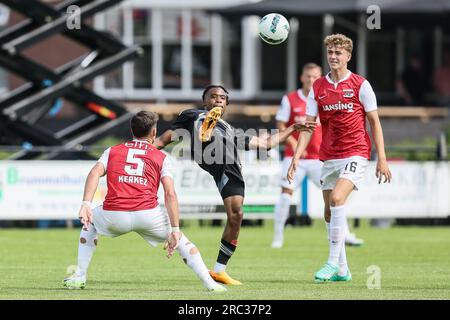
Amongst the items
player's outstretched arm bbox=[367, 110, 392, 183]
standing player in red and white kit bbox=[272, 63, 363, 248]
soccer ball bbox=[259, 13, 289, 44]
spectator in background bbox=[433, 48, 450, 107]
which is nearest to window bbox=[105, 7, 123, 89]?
spectator in background bbox=[433, 48, 450, 107]

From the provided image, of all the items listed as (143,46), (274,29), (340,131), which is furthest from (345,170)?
(143,46)

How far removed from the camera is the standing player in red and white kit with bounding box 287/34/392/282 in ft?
40.1

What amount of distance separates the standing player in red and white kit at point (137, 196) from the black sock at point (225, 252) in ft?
4.16

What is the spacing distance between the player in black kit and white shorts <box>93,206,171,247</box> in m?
1.31

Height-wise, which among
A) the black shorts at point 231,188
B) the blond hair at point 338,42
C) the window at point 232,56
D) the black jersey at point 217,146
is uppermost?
the window at point 232,56

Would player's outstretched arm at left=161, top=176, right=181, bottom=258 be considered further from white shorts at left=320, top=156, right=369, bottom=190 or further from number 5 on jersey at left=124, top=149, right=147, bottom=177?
→ white shorts at left=320, top=156, right=369, bottom=190

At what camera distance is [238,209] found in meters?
12.4

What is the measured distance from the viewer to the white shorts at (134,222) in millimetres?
10883

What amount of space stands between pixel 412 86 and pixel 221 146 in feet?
71.3

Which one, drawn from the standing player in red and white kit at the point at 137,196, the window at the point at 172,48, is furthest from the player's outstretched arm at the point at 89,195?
the window at the point at 172,48

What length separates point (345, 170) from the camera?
12.3 m

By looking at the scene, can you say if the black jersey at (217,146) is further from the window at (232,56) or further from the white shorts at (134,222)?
the window at (232,56)
